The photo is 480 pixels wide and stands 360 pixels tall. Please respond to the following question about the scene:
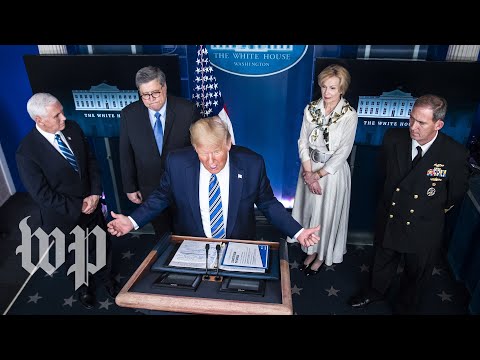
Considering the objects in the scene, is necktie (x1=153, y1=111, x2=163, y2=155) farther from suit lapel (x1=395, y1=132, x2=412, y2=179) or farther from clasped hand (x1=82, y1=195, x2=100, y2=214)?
suit lapel (x1=395, y1=132, x2=412, y2=179)

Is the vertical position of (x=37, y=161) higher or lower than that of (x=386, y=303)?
higher

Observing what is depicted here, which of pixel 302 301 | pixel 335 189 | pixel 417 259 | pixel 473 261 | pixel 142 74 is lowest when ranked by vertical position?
pixel 302 301

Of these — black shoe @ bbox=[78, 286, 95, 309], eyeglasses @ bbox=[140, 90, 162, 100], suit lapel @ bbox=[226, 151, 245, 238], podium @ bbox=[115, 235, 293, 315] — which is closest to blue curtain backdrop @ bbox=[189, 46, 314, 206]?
eyeglasses @ bbox=[140, 90, 162, 100]

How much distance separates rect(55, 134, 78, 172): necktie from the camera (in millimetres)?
3098

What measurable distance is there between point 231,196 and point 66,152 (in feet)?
5.04

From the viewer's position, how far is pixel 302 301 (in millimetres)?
3680

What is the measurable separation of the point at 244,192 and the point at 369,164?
2093 mm

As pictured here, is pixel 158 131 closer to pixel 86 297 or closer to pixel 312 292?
pixel 86 297

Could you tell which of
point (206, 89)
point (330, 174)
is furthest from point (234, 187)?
point (206, 89)

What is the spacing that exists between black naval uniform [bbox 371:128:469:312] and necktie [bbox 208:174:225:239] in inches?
54.3

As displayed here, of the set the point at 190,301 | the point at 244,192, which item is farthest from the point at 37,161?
the point at 190,301

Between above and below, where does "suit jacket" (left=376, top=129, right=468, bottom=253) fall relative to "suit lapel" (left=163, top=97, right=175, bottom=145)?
below

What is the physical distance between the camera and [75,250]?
3.72m

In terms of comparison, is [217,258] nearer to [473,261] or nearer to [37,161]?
[37,161]
